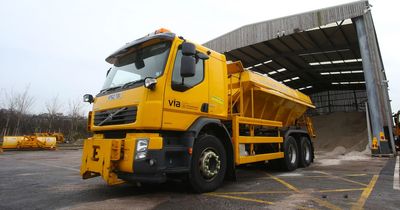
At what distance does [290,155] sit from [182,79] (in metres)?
5.33

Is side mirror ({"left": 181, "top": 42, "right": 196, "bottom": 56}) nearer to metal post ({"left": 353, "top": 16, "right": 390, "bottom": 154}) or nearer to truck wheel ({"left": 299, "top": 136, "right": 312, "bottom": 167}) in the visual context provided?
truck wheel ({"left": 299, "top": 136, "right": 312, "bottom": 167})

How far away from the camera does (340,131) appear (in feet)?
96.3

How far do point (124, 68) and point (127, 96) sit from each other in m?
1.02

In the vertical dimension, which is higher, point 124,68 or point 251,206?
point 124,68

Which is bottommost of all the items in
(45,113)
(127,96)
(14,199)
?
(14,199)

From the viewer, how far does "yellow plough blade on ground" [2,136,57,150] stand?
2198 centimetres

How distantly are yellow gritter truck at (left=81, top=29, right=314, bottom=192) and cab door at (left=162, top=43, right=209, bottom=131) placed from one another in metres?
0.02

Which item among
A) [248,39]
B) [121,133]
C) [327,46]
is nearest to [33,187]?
[121,133]

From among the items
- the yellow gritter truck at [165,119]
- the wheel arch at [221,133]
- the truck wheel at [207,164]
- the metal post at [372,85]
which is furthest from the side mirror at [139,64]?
the metal post at [372,85]

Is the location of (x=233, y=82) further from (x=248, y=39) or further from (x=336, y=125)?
(x=336, y=125)

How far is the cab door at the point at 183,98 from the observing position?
500cm

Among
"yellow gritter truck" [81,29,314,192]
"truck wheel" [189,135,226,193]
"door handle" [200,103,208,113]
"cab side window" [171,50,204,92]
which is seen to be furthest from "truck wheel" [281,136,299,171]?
"cab side window" [171,50,204,92]

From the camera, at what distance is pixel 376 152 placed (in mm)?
15227

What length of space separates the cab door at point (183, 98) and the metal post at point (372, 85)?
1315 centimetres
